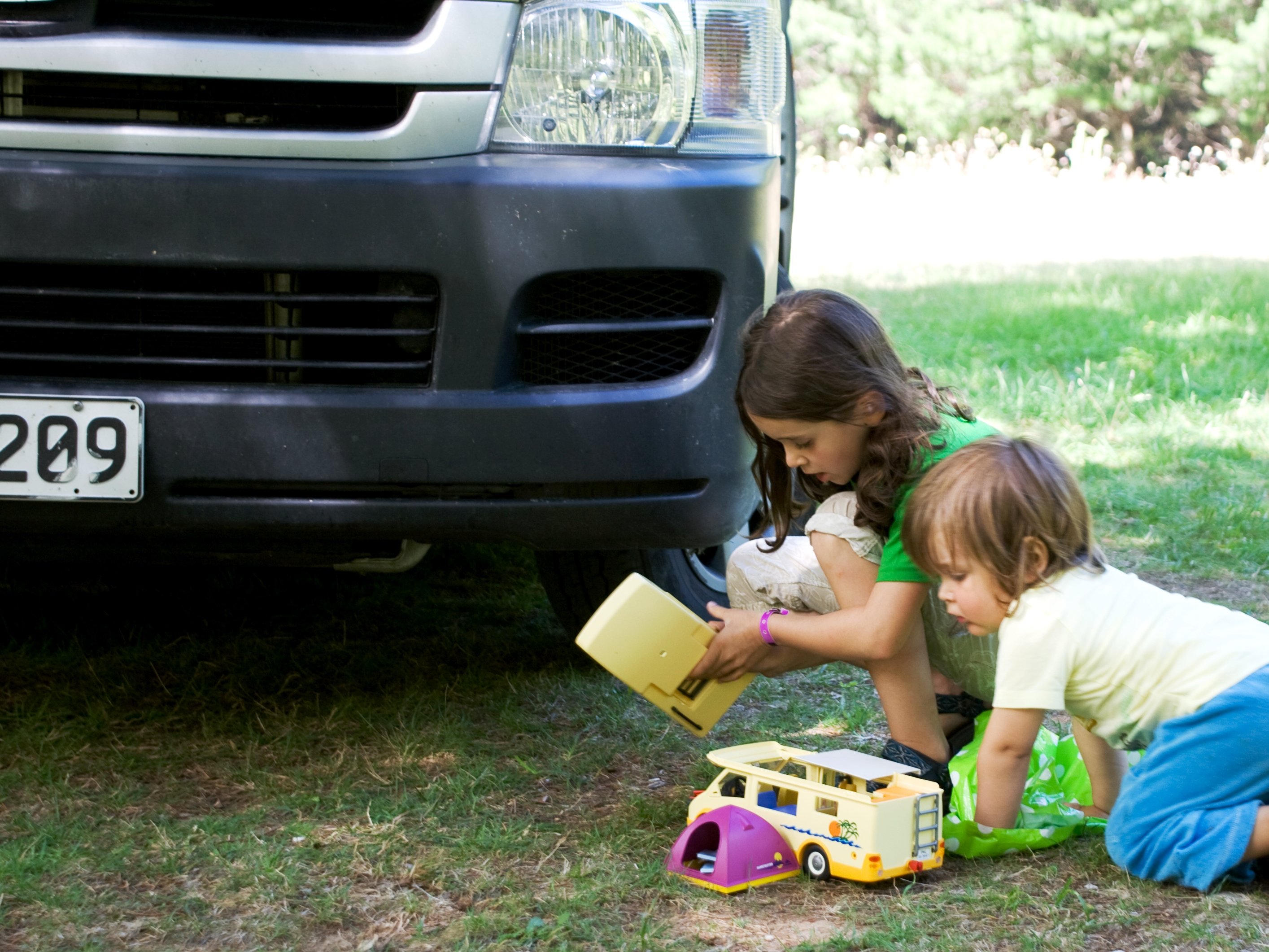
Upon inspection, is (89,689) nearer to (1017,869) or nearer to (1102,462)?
(1017,869)

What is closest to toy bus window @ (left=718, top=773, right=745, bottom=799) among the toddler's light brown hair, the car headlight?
the toddler's light brown hair

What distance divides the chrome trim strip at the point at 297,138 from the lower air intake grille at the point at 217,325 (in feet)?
0.58

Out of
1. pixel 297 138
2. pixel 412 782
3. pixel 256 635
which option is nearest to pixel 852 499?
pixel 412 782

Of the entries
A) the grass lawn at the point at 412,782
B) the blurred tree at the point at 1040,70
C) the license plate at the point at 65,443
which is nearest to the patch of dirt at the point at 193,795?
the grass lawn at the point at 412,782

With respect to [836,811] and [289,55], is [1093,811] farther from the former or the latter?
[289,55]

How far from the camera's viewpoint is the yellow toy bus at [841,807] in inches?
73.0

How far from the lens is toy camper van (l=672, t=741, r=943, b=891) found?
1.85 m

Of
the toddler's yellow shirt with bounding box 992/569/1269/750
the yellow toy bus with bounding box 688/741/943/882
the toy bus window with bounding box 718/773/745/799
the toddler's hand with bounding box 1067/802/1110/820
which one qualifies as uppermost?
the toddler's yellow shirt with bounding box 992/569/1269/750

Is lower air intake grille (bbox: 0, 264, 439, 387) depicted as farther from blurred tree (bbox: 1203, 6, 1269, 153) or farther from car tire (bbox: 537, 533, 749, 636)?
blurred tree (bbox: 1203, 6, 1269, 153)

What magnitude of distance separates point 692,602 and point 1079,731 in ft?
3.05

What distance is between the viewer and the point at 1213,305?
7.89 m

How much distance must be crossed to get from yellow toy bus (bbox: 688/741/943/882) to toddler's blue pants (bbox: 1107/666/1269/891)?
10.7 inches

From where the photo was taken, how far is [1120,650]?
1.91 m

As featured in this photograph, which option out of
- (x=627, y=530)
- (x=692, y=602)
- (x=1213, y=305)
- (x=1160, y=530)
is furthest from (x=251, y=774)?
(x=1213, y=305)
